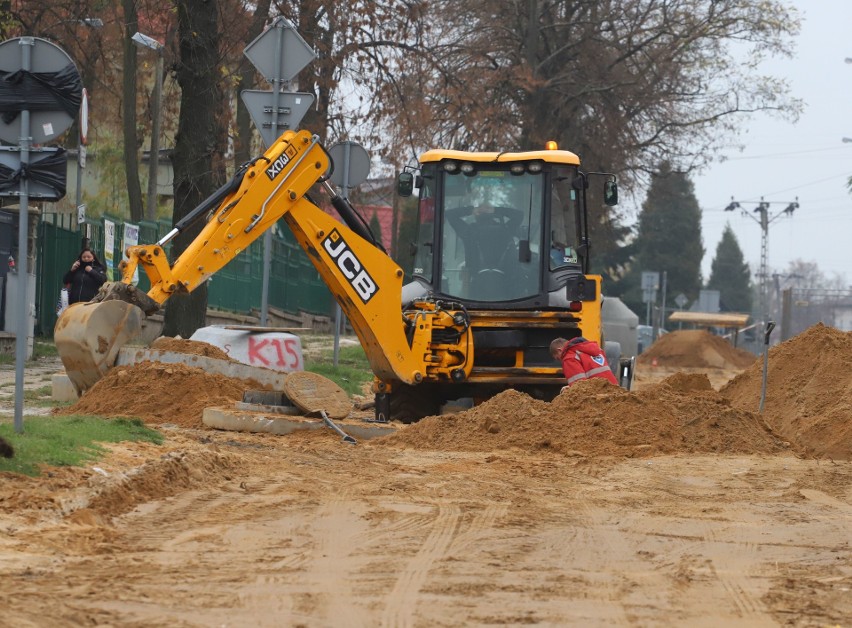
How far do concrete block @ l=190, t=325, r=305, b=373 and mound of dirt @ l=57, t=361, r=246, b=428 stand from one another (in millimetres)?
1915

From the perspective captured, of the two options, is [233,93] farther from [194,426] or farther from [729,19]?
[194,426]

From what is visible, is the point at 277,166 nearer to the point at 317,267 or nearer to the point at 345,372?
the point at 317,267

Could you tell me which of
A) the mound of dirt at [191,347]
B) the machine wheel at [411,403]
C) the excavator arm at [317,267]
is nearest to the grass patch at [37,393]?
the excavator arm at [317,267]

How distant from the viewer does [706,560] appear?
7.41 meters

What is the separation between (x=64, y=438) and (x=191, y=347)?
534 cm

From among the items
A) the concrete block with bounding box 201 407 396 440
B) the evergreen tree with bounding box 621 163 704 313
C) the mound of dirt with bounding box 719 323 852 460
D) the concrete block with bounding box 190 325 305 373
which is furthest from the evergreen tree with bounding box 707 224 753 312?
the concrete block with bounding box 201 407 396 440

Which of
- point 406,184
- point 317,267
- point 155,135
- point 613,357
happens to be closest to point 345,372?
point 613,357

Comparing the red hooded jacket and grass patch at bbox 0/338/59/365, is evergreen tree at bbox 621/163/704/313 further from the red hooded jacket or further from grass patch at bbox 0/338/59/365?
the red hooded jacket

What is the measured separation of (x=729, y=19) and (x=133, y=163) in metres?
17.4

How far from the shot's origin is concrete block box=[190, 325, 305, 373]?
1645 centimetres

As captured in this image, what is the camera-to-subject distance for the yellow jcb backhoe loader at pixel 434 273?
13477mm

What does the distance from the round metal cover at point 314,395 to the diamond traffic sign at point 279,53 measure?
3493 mm

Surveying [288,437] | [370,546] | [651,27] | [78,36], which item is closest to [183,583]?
[370,546]

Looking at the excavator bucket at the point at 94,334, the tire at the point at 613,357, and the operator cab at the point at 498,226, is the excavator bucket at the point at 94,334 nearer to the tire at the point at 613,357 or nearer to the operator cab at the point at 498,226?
the operator cab at the point at 498,226
